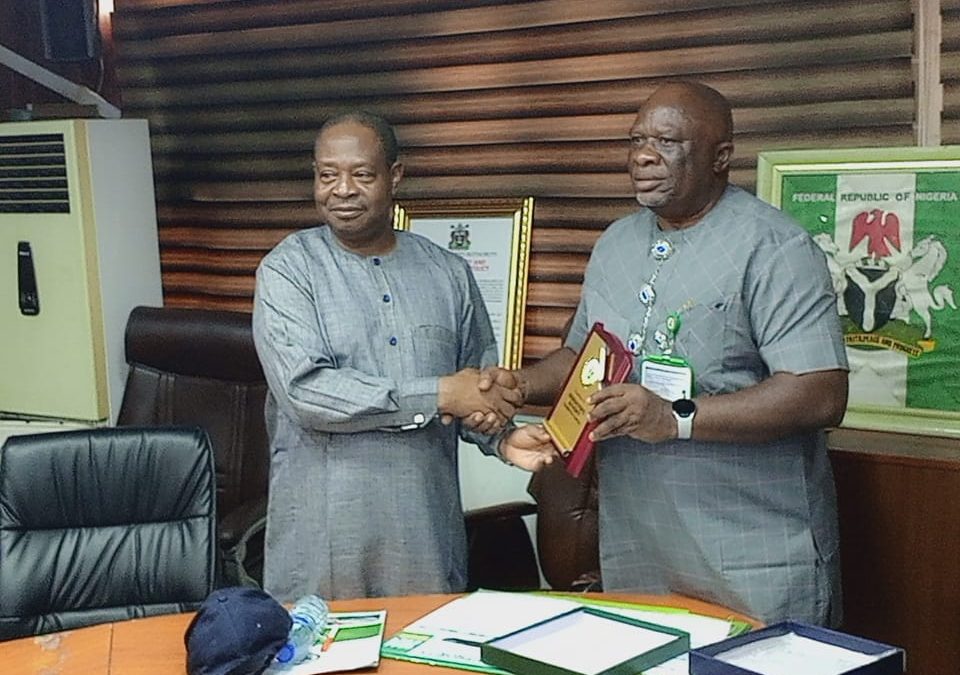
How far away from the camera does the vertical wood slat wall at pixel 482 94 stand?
314cm

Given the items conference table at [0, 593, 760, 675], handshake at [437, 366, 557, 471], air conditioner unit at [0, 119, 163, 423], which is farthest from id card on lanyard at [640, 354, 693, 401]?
air conditioner unit at [0, 119, 163, 423]

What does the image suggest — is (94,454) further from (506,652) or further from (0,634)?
(506,652)

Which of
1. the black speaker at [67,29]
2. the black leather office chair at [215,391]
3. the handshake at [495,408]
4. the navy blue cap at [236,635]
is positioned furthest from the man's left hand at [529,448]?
the black speaker at [67,29]

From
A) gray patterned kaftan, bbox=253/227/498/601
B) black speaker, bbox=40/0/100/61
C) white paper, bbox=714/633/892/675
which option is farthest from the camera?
black speaker, bbox=40/0/100/61

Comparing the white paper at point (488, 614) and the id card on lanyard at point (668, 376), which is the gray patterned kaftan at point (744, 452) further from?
the white paper at point (488, 614)

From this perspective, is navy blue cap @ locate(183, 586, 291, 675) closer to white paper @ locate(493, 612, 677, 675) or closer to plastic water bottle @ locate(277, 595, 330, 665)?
plastic water bottle @ locate(277, 595, 330, 665)

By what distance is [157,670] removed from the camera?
1997 millimetres

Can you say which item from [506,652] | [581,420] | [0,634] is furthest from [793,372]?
[0,634]

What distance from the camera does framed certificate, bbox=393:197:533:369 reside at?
3664mm

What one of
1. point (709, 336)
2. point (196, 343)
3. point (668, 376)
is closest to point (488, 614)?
point (668, 376)

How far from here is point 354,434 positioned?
2533 millimetres

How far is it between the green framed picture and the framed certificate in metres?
0.87

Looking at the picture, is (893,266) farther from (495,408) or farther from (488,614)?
(488,614)

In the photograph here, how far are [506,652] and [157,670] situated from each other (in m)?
0.60
